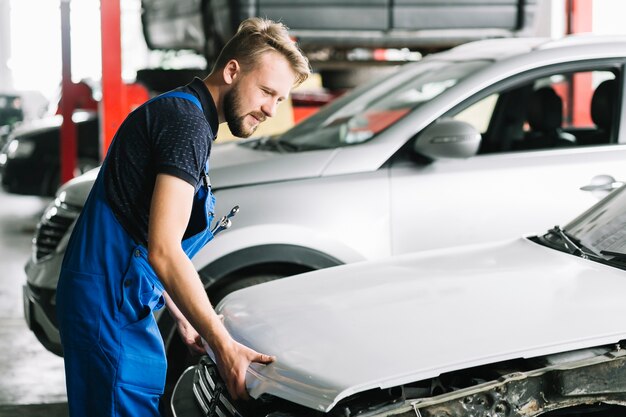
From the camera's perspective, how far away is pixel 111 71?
6883 millimetres

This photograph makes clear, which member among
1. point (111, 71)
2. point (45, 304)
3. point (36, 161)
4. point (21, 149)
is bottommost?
→ point (36, 161)

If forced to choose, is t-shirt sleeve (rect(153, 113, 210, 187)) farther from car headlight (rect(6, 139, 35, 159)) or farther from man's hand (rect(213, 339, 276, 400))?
car headlight (rect(6, 139, 35, 159))

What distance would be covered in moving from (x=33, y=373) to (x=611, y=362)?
12.1ft

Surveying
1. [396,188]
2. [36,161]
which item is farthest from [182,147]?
[36,161]

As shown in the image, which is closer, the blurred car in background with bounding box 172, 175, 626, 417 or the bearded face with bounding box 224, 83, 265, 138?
the blurred car in background with bounding box 172, 175, 626, 417

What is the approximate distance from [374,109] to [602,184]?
1.21 m

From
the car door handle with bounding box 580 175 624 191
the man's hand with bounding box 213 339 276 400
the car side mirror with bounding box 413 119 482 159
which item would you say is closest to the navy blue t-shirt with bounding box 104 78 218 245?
the man's hand with bounding box 213 339 276 400

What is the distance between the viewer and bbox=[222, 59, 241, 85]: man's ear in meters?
2.47

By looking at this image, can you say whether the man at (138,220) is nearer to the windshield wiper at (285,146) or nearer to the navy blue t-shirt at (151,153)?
the navy blue t-shirt at (151,153)

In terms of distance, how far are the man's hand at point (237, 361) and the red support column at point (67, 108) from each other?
693 centimetres

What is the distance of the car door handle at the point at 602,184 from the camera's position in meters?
4.22

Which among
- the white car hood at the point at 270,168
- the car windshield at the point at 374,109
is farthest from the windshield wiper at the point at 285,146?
the white car hood at the point at 270,168

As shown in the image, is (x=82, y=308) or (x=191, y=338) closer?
(x=82, y=308)

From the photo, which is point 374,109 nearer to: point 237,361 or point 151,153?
point 151,153
